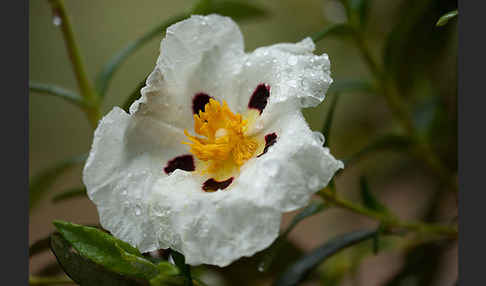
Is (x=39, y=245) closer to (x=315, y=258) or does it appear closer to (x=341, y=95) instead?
(x=315, y=258)

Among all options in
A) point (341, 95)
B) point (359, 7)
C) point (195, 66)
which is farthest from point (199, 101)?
point (341, 95)

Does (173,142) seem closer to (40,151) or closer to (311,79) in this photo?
(311,79)

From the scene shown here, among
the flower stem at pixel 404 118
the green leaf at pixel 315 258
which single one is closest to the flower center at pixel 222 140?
the green leaf at pixel 315 258

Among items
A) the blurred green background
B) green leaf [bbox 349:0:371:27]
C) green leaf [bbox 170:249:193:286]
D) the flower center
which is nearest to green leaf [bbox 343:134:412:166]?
the blurred green background

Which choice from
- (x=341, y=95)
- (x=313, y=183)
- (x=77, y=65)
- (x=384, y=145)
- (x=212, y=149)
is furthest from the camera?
(x=341, y=95)

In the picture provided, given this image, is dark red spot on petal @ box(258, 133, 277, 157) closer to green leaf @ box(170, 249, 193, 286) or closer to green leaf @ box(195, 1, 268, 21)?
green leaf @ box(170, 249, 193, 286)

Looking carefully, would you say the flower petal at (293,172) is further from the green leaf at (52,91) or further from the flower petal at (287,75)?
the green leaf at (52,91)
